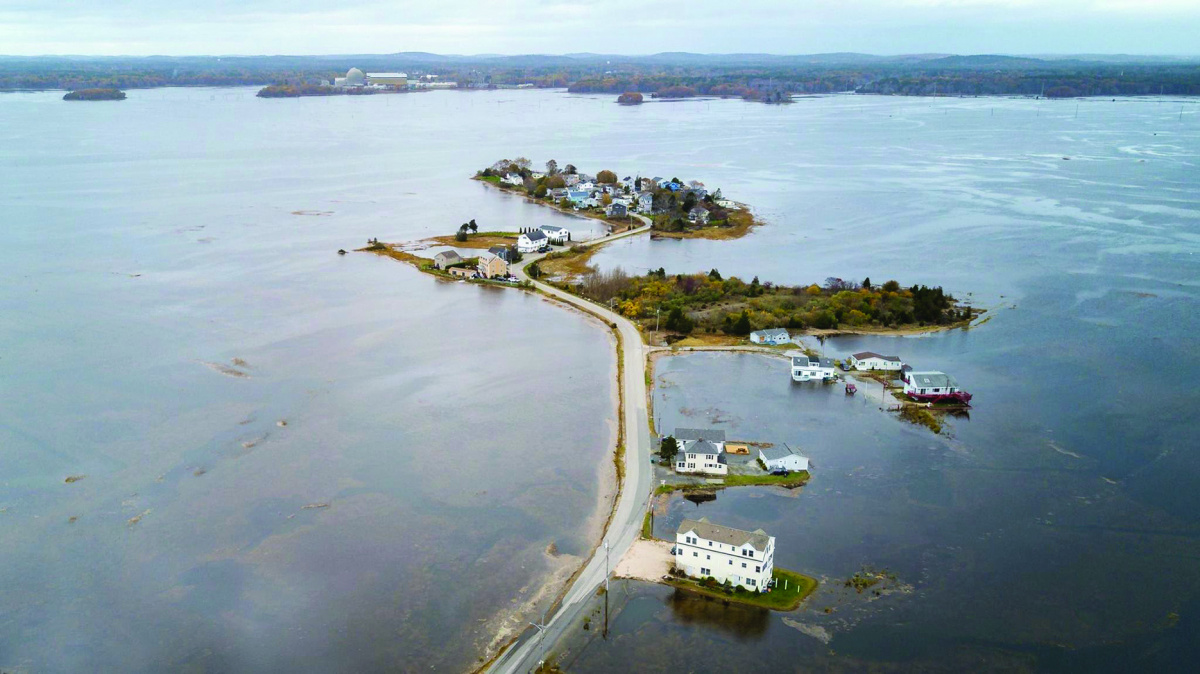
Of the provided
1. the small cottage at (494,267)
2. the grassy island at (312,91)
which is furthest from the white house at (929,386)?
the grassy island at (312,91)

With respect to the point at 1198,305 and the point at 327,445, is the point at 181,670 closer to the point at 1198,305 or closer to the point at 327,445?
the point at 327,445

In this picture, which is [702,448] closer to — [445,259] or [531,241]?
[445,259]

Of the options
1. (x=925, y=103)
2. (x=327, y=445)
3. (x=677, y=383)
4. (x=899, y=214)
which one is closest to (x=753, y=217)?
(x=899, y=214)

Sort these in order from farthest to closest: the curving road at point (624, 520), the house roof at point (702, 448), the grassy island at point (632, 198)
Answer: the grassy island at point (632, 198)
the house roof at point (702, 448)
the curving road at point (624, 520)

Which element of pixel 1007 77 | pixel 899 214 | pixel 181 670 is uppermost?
pixel 1007 77

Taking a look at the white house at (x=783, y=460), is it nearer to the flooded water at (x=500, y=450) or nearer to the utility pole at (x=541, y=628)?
the flooded water at (x=500, y=450)

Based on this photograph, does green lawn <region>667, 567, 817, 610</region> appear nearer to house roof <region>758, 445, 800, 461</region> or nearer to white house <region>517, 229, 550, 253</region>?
house roof <region>758, 445, 800, 461</region>
